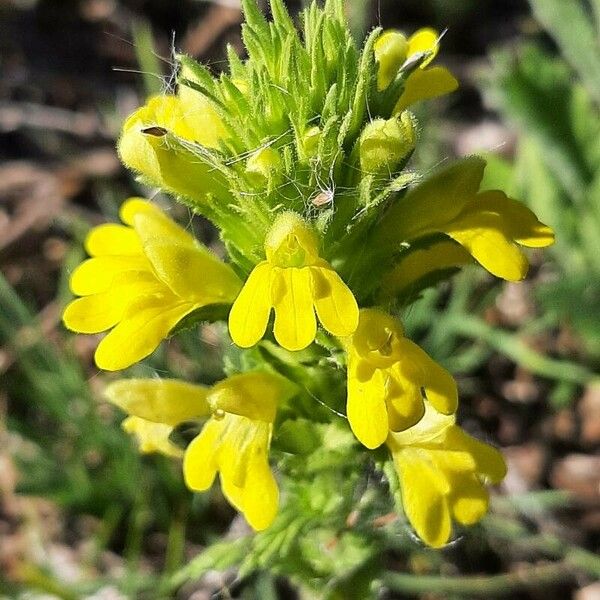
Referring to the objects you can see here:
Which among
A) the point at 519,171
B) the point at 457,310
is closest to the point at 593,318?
the point at 457,310

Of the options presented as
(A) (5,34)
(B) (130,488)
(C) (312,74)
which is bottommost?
(B) (130,488)

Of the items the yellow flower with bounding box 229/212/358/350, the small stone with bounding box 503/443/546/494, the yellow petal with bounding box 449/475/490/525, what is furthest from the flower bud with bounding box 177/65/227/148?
the small stone with bounding box 503/443/546/494

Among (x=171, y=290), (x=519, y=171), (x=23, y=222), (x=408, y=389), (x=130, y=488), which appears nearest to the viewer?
(x=408, y=389)

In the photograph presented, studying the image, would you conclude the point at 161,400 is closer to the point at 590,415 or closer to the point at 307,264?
the point at 307,264

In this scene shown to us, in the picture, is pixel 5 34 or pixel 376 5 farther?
pixel 5 34

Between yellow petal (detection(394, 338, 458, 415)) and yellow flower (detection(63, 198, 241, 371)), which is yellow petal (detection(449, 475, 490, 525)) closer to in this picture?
yellow petal (detection(394, 338, 458, 415))

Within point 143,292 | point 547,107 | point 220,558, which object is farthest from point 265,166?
point 547,107

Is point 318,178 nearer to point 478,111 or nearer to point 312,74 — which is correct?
point 312,74
